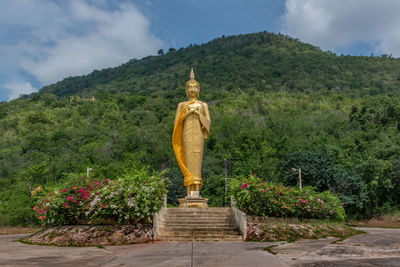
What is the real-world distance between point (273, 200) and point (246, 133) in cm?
2370

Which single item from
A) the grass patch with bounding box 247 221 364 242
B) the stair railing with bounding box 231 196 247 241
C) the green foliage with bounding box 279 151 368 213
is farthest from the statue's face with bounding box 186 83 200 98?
the green foliage with bounding box 279 151 368 213

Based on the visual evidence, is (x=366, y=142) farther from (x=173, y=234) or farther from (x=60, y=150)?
(x=60, y=150)

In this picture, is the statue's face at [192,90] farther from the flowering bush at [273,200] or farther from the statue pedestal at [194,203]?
the flowering bush at [273,200]

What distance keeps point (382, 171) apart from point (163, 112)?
103ft

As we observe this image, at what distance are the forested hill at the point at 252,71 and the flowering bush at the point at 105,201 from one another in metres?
49.1

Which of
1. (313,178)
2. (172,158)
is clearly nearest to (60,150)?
(172,158)

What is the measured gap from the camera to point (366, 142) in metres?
32.3

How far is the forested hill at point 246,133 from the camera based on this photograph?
82.6ft

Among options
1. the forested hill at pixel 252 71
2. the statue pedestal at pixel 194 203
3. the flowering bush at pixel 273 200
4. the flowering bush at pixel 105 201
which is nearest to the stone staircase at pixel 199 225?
the flowering bush at pixel 273 200

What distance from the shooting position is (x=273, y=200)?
36.0 feet

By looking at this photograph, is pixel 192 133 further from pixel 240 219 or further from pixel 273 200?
pixel 240 219

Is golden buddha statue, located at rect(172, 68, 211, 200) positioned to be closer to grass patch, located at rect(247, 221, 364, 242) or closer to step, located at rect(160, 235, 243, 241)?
step, located at rect(160, 235, 243, 241)

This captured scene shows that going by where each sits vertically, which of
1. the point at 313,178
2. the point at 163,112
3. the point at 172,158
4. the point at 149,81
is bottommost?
the point at 313,178

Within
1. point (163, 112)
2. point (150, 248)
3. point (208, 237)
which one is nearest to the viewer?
point (150, 248)
